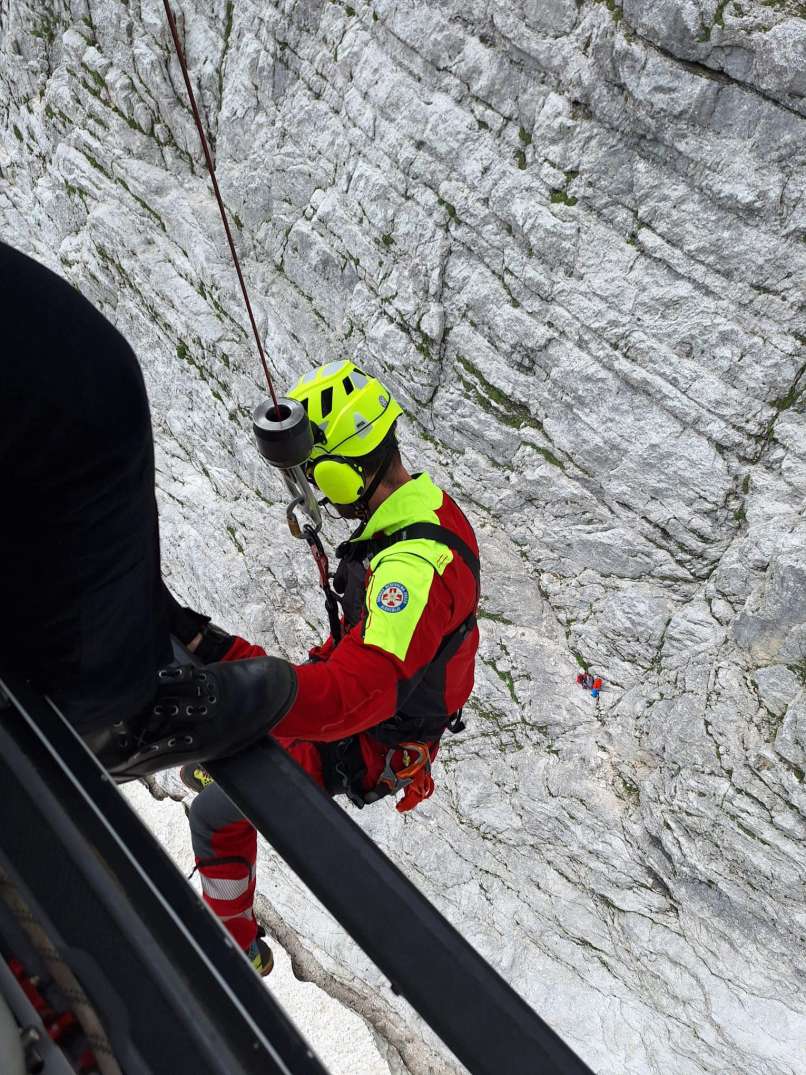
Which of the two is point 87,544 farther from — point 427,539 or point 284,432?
point 427,539

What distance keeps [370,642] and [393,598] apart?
0.28 metres

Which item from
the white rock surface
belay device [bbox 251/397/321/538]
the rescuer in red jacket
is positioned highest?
belay device [bbox 251/397/321/538]

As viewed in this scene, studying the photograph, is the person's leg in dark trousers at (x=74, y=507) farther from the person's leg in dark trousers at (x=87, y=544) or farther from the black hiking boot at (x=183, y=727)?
the black hiking boot at (x=183, y=727)

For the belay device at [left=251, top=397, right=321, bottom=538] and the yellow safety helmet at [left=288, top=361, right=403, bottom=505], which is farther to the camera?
the yellow safety helmet at [left=288, top=361, right=403, bottom=505]

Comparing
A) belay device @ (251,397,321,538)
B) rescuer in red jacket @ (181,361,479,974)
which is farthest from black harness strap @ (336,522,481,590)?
belay device @ (251,397,321,538)

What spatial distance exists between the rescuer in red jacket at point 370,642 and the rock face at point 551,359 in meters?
4.82

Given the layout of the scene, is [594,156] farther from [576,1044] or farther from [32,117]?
[576,1044]

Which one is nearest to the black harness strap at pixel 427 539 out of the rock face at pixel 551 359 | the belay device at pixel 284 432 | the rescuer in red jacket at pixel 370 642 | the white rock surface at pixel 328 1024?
the rescuer in red jacket at pixel 370 642

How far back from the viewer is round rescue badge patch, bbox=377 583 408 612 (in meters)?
3.54

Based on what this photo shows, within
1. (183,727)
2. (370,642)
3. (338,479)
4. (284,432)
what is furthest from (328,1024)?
(183,727)

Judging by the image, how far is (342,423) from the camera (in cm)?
407

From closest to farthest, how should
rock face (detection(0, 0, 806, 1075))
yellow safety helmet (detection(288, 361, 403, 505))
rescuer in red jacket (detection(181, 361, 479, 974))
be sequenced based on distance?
1. rescuer in red jacket (detection(181, 361, 479, 974))
2. yellow safety helmet (detection(288, 361, 403, 505))
3. rock face (detection(0, 0, 806, 1075))

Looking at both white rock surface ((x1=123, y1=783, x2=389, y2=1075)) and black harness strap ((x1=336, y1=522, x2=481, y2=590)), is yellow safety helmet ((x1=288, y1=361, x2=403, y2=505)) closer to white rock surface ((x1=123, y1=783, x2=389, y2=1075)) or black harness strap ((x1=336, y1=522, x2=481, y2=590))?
black harness strap ((x1=336, y1=522, x2=481, y2=590))

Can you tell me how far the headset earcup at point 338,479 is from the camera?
414cm
